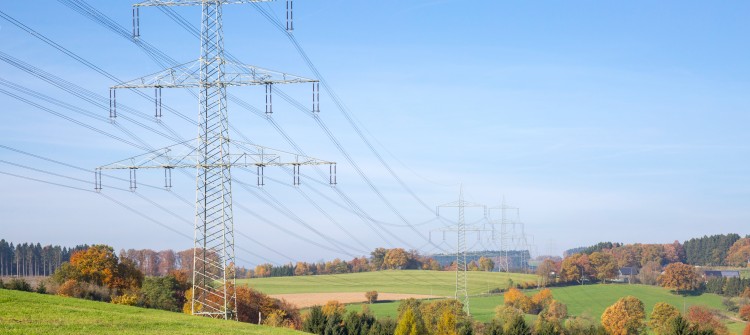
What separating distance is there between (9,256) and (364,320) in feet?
446

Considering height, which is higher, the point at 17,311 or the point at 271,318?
the point at 17,311

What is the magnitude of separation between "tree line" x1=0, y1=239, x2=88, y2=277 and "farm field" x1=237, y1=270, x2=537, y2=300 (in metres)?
49.3

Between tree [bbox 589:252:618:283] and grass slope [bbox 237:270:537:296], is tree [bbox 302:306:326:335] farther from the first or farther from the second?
tree [bbox 589:252:618:283]

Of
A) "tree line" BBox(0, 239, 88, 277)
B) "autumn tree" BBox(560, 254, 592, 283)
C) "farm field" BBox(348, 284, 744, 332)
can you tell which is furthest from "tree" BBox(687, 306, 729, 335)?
"tree line" BBox(0, 239, 88, 277)

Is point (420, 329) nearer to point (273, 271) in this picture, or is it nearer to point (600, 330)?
point (600, 330)

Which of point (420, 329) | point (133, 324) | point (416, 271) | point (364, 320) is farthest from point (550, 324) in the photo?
point (416, 271)

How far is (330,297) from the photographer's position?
134 m

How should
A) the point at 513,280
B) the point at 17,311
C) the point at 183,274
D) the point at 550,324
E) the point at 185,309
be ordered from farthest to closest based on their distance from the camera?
the point at 513,280 < the point at 183,274 < the point at 550,324 < the point at 185,309 < the point at 17,311

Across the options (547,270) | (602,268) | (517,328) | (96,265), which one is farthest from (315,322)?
(602,268)

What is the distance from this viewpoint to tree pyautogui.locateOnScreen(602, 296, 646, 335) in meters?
121

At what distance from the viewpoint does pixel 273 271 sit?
644 ft

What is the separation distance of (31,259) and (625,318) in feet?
441

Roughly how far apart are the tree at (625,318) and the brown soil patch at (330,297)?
29.1 m

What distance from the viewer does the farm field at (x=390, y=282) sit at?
154 metres
